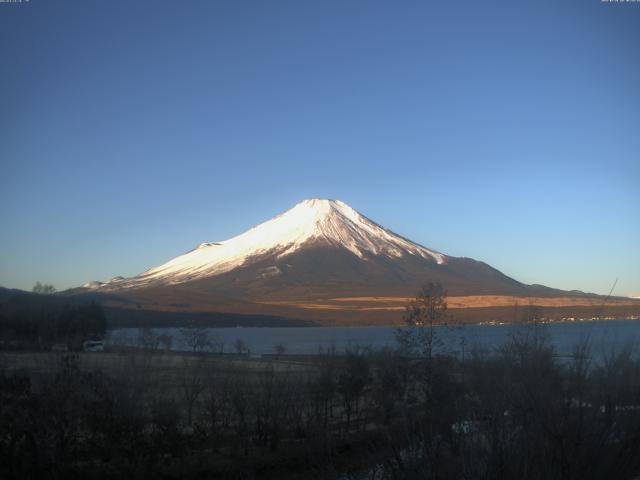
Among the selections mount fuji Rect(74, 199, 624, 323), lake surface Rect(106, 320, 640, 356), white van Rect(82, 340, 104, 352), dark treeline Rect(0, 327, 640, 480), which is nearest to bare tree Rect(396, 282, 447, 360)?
dark treeline Rect(0, 327, 640, 480)

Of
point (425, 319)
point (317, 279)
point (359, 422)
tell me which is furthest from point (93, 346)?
point (317, 279)

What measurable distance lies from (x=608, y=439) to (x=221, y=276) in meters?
163

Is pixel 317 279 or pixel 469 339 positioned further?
pixel 317 279

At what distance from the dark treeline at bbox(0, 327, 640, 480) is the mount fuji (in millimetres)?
87294

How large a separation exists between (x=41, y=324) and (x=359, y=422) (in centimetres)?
2876

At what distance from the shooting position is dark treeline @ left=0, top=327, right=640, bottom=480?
19.6 ft

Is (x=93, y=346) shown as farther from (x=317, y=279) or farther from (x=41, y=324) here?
(x=317, y=279)

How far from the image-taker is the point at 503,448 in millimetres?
5629

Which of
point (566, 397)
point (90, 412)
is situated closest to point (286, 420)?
point (90, 412)

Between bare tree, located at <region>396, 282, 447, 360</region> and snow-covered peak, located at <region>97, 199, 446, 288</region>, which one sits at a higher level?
snow-covered peak, located at <region>97, 199, 446, 288</region>

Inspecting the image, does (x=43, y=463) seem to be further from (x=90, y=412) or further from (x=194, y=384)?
(x=194, y=384)

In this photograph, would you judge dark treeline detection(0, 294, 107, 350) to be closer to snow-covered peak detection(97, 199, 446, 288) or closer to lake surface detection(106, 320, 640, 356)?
lake surface detection(106, 320, 640, 356)

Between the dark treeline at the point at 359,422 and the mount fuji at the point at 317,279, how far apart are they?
87.3 metres

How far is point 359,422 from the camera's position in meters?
19.6
